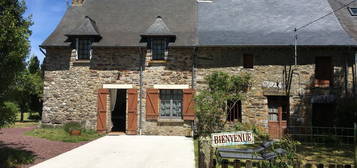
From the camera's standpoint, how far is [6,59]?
5.88 meters

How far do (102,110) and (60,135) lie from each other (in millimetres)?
2006

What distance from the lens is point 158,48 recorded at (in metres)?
12.0

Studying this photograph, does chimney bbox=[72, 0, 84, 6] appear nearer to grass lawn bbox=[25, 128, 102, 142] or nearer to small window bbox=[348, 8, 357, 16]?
grass lawn bbox=[25, 128, 102, 142]

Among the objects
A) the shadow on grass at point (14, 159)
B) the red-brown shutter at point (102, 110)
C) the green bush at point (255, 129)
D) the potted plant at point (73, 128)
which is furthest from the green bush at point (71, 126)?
the green bush at point (255, 129)

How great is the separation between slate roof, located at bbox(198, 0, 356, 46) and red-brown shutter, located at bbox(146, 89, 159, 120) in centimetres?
313

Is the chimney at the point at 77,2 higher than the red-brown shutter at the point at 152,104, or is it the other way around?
the chimney at the point at 77,2

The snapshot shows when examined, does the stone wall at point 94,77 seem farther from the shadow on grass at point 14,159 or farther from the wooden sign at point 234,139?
the wooden sign at point 234,139

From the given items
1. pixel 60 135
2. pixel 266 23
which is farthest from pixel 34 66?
pixel 266 23

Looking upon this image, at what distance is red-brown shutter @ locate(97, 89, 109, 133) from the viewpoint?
11570mm

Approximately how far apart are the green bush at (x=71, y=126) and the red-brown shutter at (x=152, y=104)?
3066 mm

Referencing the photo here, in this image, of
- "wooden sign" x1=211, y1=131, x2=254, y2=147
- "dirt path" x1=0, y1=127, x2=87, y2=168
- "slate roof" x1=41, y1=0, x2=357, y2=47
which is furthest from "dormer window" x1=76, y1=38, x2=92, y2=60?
"wooden sign" x1=211, y1=131, x2=254, y2=147

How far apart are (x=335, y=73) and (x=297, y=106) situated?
6.96 ft

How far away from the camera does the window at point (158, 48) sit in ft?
39.0

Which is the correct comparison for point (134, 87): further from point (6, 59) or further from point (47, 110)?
point (6, 59)
